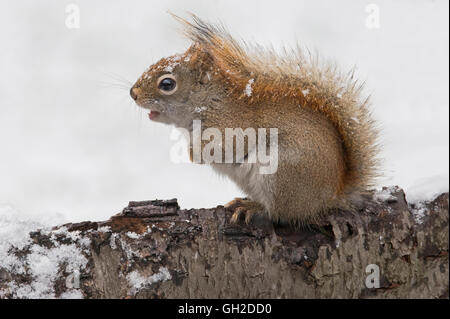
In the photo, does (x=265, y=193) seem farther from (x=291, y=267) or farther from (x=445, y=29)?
(x=445, y=29)

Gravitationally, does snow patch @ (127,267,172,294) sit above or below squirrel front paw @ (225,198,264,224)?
below

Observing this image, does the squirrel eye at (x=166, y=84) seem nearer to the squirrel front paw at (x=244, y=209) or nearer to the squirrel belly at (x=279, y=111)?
the squirrel belly at (x=279, y=111)

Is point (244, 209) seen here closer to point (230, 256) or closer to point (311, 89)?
point (230, 256)

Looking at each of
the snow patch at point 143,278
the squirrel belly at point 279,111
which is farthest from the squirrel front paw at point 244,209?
the snow patch at point 143,278

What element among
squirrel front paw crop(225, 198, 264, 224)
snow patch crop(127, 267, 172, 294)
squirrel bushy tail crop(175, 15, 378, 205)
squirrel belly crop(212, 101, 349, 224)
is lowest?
snow patch crop(127, 267, 172, 294)

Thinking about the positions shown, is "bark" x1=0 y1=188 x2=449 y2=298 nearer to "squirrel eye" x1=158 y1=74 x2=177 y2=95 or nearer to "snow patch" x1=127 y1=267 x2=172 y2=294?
"snow patch" x1=127 y1=267 x2=172 y2=294

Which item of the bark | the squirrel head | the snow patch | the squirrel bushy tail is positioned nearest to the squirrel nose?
the squirrel head
